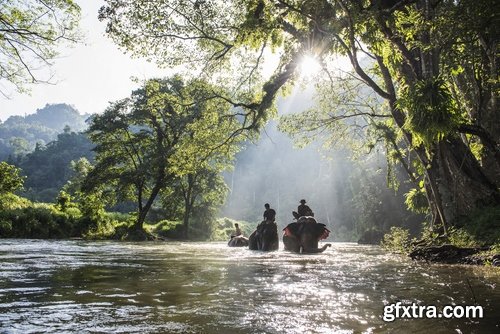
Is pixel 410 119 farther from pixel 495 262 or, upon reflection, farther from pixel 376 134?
pixel 376 134

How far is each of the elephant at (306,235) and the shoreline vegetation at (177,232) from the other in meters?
2.86

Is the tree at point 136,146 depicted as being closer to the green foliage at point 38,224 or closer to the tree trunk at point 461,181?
the green foliage at point 38,224

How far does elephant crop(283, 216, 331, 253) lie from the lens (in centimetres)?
1424

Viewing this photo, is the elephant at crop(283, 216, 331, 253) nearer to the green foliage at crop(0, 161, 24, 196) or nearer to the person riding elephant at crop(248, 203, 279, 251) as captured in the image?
the person riding elephant at crop(248, 203, 279, 251)

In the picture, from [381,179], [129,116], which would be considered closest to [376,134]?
[129,116]

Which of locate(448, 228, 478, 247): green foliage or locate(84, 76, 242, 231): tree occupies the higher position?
locate(84, 76, 242, 231): tree

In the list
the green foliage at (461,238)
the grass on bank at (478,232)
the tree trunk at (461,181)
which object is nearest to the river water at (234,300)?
the grass on bank at (478,232)

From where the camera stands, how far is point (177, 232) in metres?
38.0

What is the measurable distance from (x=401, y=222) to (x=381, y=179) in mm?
10375

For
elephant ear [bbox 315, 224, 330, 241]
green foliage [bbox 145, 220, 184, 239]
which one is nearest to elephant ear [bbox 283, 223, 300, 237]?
elephant ear [bbox 315, 224, 330, 241]

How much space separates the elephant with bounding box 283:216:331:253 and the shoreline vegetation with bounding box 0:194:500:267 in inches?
112

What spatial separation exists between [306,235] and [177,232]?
84.9 feet

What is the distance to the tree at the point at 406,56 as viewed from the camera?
9648mm

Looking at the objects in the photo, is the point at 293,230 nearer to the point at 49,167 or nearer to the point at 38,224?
the point at 38,224
